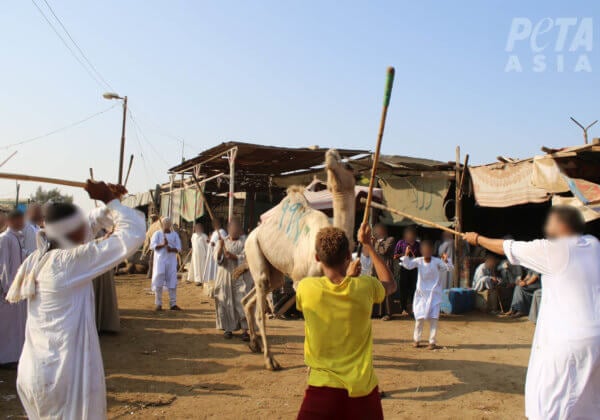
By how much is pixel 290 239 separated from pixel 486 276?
670 centimetres

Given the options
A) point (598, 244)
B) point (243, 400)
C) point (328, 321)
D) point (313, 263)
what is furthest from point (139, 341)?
point (598, 244)

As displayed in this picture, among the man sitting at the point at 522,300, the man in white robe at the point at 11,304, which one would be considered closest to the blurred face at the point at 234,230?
the man in white robe at the point at 11,304

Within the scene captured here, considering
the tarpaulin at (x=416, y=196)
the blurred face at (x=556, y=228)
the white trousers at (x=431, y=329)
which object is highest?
the tarpaulin at (x=416, y=196)

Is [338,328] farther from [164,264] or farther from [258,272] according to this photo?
[164,264]

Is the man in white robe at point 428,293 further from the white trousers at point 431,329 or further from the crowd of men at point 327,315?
the crowd of men at point 327,315

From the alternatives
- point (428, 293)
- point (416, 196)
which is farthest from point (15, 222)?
point (416, 196)

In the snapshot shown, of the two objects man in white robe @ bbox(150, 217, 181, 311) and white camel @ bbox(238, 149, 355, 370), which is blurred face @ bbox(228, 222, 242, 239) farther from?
man in white robe @ bbox(150, 217, 181, 311)

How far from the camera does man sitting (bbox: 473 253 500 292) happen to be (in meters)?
11.3

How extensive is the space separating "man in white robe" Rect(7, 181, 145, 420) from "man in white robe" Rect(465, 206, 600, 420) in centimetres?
262

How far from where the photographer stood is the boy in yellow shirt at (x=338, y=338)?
2.53 m

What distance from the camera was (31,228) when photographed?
678 cm

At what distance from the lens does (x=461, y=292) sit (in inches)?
440

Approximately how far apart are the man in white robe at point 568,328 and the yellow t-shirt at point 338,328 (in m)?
1.29

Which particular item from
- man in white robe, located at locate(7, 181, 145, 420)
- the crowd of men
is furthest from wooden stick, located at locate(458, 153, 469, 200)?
man in white robe, located at locate(7, 181, 145, 420)
